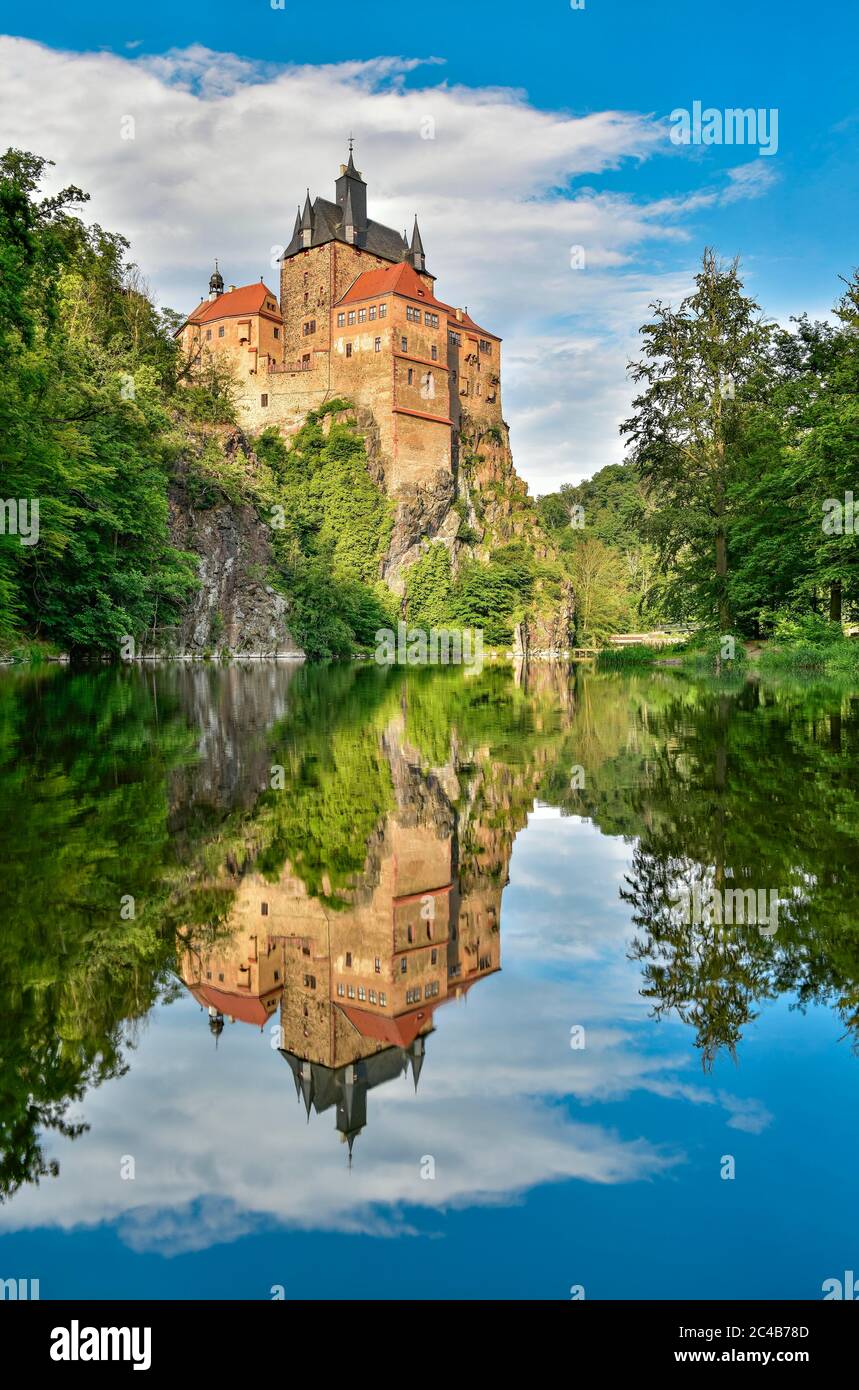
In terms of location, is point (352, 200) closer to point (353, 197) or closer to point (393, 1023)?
point (353, 197)

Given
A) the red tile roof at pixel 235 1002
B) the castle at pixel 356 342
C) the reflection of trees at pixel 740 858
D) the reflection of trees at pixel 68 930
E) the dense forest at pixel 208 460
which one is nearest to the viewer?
the reflection of trees at pixel 68 930

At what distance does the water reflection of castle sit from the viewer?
2.61 meters

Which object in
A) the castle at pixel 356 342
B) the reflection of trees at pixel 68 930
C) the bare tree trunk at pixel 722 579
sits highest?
the castle at pixel 356 342

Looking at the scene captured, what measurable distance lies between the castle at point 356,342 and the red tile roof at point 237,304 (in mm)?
128

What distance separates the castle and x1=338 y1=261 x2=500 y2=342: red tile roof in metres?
0.15

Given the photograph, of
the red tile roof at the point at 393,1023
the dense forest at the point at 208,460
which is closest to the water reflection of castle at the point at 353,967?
the red tile roof at the point at 393,1023

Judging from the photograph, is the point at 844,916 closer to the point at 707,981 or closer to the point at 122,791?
the point at 707,981

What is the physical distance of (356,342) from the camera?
73.2 meters

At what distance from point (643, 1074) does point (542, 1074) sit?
0.95ft

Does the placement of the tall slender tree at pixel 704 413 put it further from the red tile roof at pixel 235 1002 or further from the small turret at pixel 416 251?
the small turret at pixel 416 251

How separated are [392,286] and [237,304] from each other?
16.3 metres

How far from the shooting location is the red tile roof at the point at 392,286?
72.7 metres
